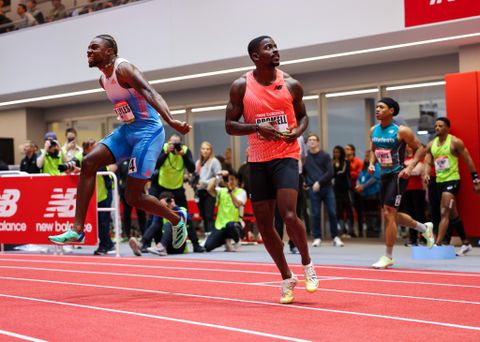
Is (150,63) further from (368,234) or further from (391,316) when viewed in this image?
(391,316)

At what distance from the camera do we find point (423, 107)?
671 inches

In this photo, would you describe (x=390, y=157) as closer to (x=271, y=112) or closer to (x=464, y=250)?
(x=464, y=250)

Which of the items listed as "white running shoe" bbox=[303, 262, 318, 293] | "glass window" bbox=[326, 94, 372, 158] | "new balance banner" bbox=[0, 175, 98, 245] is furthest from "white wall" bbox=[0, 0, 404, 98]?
"white running shoe" bbox=[303, 262, 318, 293]

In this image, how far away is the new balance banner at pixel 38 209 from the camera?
14.2m

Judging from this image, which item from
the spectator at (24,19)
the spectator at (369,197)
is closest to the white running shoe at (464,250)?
the spectator at (369,197)

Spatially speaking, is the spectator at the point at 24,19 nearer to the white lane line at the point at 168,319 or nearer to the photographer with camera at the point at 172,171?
the photographer with camera at the point at 172,171

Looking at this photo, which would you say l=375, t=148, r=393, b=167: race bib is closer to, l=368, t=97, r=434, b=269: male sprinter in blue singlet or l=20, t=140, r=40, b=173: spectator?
l=368, t=97, r=434, b=269: male sprinter in blue singlet

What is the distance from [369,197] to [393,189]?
7111 mm

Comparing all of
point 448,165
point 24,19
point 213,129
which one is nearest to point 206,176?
point 213,129

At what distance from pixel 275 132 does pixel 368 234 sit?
11.5 m

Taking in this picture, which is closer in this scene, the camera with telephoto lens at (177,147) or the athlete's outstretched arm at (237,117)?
the athlete's outstretched arm at (237,117)

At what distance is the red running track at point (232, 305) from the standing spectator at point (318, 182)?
5.40 meters

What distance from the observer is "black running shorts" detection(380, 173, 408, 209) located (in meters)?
10.6

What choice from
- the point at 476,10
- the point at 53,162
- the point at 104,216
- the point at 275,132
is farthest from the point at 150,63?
the point at 275,132
